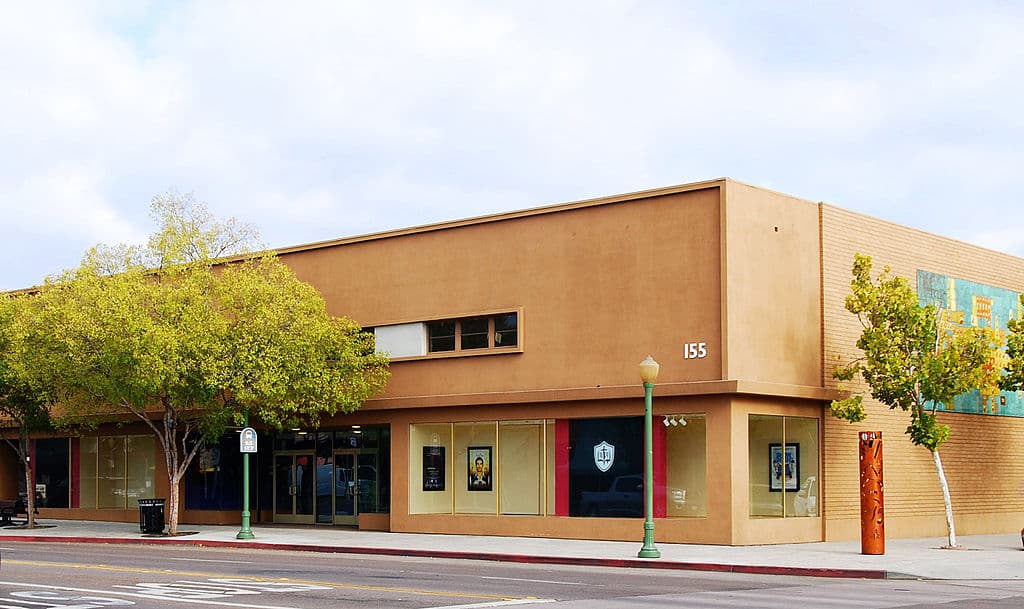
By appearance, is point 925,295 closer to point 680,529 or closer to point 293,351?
point 680,529

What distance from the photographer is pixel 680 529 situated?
95.4ft

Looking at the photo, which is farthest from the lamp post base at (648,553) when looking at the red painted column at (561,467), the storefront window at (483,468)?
the storefront window at (483,468)

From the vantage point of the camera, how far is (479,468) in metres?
33.2

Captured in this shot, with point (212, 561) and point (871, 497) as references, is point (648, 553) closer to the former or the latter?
point (871, 497)

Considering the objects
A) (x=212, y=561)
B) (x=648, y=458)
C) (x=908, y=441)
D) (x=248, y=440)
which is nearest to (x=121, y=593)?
(x=212, y=561)

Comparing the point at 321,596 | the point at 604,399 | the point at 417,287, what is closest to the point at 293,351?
the point at 417,287

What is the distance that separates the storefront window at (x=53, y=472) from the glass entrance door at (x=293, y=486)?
9865 millimetres

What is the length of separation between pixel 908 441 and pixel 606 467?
8.79 meters

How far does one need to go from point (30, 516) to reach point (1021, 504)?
3002cm

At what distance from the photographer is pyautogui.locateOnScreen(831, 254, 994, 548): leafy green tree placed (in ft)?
94.4

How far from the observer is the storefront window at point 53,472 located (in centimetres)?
4412

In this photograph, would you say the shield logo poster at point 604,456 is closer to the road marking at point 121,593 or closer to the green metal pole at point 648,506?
the green metal pole at point 648,506

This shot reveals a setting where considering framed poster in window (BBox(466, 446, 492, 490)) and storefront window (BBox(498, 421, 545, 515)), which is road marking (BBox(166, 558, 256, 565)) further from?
framed poster in window (BBox(466, 446, 492, 490))

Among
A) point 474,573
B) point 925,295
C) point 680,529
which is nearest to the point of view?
point 474,573
